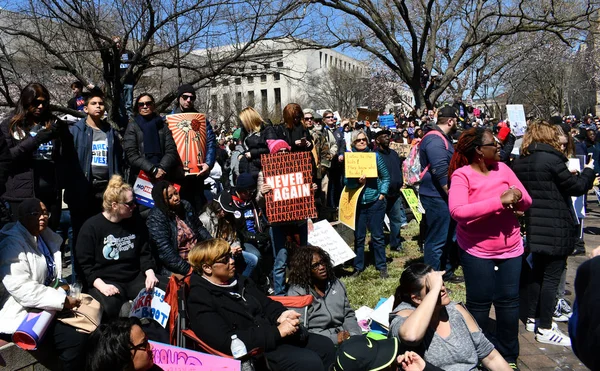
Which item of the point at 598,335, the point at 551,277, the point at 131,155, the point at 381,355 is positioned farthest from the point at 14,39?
the point at 598,335

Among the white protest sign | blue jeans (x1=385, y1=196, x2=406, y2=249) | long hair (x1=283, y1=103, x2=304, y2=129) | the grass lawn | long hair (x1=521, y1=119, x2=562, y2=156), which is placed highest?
long hair (x1=283, y1=103, x2=304, y2=129)

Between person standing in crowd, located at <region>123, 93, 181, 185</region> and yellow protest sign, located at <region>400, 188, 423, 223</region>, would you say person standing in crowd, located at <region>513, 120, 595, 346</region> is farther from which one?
yellow protest sign, located at <region>400, 188, 423, 223</region>

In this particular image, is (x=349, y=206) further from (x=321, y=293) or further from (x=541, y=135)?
(x=541, y=135)

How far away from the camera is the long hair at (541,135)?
16.2ft

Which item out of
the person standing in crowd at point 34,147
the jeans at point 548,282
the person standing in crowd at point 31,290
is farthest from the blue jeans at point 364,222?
the person standing in crowd at point 31,290

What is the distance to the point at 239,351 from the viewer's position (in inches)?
145

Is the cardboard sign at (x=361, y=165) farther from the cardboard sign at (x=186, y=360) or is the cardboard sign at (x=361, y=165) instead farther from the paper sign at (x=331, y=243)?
the cardboard sign at (x=186, y=360)

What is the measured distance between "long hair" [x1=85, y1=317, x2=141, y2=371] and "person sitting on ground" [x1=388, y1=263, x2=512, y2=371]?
167 cm

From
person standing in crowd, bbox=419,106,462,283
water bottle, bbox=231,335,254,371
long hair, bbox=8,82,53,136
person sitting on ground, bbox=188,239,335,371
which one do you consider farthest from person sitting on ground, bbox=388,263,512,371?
long hair, bbox=8,82,53,136

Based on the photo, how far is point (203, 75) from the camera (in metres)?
7.68

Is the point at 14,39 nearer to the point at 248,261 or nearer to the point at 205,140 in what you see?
the point at 205,140

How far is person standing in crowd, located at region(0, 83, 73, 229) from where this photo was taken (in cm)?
481

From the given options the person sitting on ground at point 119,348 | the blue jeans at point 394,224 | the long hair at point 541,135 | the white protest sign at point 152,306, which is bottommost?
the blue jeans at point 394,224

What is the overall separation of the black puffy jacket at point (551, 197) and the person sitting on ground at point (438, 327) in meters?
1.66
